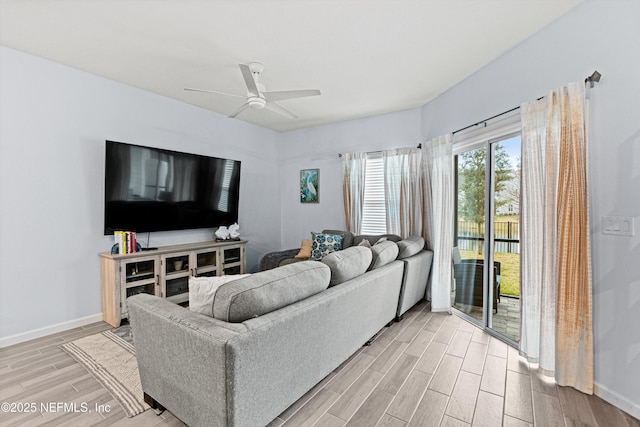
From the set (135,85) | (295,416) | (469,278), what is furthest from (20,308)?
(469,278)

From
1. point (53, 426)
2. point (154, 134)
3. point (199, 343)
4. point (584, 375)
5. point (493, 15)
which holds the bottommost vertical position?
point (53, 426)

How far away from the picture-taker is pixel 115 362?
7.93 feet

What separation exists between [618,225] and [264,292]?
2308 millimetres

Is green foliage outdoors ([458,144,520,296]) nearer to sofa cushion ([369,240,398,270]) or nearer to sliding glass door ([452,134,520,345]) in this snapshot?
sliding glass door ([452,134,520,345])

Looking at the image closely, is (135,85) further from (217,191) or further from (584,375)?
(584,375)

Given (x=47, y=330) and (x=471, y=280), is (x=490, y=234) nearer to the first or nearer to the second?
(x=471, y=280)

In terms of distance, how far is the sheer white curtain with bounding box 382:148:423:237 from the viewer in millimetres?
4141

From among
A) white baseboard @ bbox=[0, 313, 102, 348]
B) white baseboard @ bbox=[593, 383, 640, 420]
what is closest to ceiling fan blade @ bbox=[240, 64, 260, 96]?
white baseboard @ bbox=[0, 313, 102, 348]

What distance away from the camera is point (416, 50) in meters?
2.70

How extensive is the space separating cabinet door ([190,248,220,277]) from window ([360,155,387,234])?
2.29 m

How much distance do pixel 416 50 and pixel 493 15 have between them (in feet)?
2.14

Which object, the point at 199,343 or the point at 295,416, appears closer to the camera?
the point at 199,343

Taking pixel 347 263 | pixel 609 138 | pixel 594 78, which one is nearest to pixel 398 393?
pixel 347 263

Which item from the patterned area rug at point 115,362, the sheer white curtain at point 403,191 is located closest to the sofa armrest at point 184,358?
the patterned area rug at point 115,362
